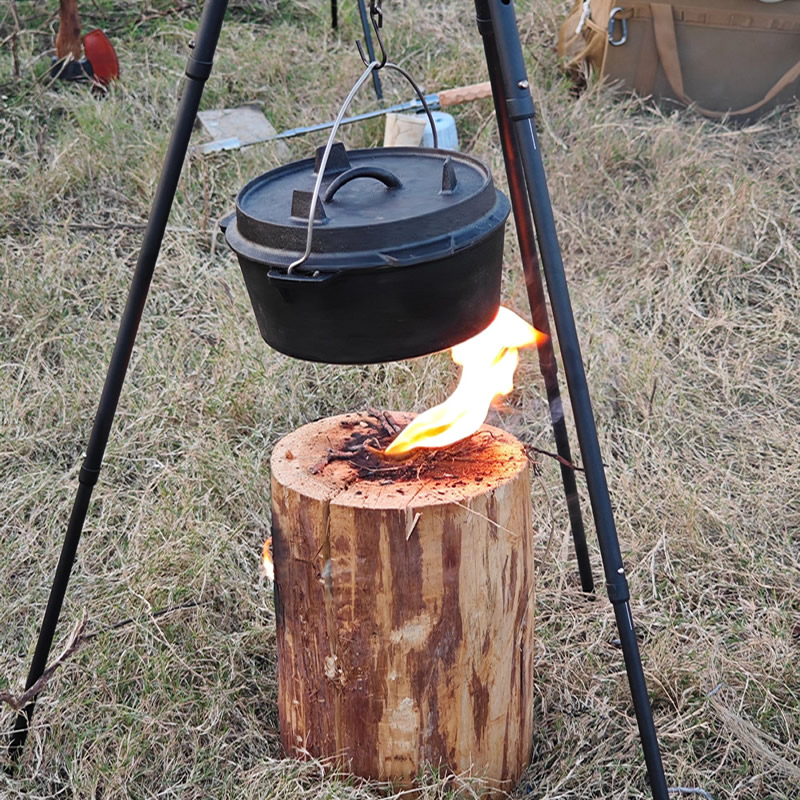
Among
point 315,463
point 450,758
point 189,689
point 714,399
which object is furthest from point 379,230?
point 714,399

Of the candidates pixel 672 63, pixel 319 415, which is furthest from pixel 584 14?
pixel 319 415

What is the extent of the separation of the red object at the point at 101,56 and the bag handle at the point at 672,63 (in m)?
2.79

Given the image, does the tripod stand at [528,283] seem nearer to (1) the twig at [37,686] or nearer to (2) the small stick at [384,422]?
(1) the twig at [37,686]

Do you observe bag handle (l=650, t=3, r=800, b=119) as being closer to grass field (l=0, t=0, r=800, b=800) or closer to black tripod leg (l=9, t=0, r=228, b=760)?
grass field (l=0, t=0, r=800, b=800)

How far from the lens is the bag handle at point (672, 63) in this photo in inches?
192

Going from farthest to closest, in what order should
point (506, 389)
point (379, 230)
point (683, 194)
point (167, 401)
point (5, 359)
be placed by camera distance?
point (683, 194), point (5, 359), point (167, 401), point (506, 389), point (379, 230)

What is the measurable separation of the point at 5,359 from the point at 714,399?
2577mm

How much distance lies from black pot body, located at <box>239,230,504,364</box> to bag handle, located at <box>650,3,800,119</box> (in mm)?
3474

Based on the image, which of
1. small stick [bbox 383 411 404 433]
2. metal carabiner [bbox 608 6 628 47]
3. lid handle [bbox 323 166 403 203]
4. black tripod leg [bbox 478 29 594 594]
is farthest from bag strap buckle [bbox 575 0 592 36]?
lid handle [bbox 323 166 403 203]

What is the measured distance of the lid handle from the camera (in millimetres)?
1821

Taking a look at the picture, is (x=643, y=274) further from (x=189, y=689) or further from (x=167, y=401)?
(x=189, y=689)

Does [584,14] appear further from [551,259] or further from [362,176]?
[551,259]

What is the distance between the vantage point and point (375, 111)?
15.9 ft

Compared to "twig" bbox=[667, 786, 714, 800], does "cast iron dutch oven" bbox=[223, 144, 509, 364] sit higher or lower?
higher
